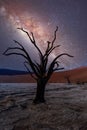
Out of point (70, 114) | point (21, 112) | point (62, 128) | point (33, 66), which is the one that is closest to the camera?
point (62, 128)

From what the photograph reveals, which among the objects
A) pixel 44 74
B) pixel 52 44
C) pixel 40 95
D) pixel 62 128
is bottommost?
pixel 62 128

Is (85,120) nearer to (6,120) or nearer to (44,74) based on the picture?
(6,120)

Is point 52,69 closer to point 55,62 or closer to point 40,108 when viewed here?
point 55,62

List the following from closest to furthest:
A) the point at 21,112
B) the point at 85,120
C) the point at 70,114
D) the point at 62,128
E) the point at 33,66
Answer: the point at 62,128 → the point at 85,120 → the point at 70,114 → the point at 21,112 → the point at 33,66

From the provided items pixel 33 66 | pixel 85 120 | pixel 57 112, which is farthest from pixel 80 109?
pixel 33 66

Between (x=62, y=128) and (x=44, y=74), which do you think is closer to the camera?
(x=62, y=128)

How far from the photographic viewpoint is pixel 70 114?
942cm

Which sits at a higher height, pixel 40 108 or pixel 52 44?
pixel 52 44

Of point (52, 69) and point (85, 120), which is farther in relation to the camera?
point (52, 69)

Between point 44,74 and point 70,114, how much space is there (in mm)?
3301

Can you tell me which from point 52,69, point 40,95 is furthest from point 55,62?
point 40,95

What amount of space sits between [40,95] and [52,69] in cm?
128

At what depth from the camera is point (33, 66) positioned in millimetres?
12219

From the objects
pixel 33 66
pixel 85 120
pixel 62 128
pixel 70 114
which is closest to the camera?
pixel 62 128
